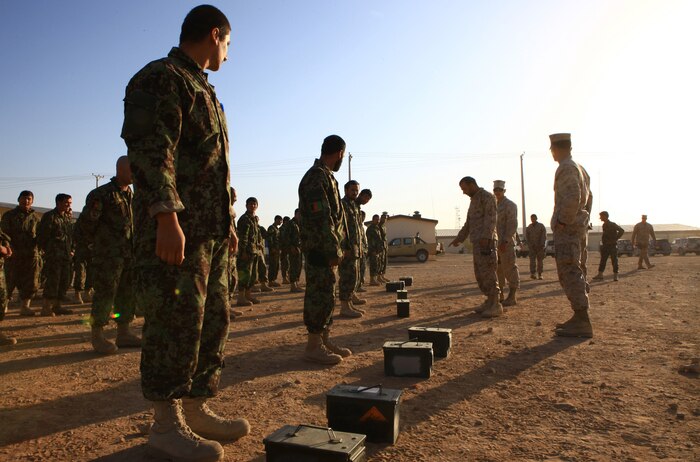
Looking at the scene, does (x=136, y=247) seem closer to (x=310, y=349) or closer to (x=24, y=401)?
(x=24, y=401)

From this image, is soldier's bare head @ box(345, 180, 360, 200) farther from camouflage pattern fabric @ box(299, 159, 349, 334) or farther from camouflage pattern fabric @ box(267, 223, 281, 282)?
camouflage pattern fabric @ box(267, 223, 281, 282)

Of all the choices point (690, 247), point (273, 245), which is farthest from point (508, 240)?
point (690, 247)

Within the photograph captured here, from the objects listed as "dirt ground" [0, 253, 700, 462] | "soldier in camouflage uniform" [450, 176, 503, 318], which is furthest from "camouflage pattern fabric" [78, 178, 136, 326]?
"soldier in camouflage uniform" [450, 176, 503, 318]

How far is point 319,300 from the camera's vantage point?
4.28m

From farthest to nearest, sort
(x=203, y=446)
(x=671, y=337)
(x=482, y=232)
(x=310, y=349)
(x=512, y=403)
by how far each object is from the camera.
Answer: (x=482, y=232)
(x=671, y=337)
(x=310, y=349)
(x=512, y=403)
(x=203, y=446)

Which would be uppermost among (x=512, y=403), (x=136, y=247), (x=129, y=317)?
(x=136, y=247)

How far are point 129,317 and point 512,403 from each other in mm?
4182

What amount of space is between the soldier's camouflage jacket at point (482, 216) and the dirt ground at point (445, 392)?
1.39 meters

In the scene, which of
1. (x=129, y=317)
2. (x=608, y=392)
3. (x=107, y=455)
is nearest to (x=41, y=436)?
(x=107, y=455)

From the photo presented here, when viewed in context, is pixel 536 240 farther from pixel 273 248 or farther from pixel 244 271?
pixel 244 271

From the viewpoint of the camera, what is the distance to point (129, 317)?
5.21 m

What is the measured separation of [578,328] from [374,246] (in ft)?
28.3

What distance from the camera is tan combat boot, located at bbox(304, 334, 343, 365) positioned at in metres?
4.25

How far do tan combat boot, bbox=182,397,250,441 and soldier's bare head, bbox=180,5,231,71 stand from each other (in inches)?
72.8
